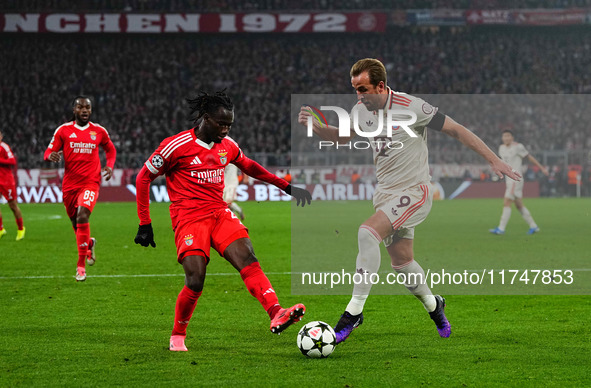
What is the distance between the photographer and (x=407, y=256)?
639cm

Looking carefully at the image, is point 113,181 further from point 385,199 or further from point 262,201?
point 385,199

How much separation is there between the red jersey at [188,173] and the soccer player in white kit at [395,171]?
0.76 m

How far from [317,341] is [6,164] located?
12.2 m

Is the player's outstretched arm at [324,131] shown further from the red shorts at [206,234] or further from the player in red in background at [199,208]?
the red shorts at [206,234]

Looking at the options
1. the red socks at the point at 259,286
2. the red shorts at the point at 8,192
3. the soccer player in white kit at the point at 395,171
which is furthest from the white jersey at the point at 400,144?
the red shorts at the point at 8,192

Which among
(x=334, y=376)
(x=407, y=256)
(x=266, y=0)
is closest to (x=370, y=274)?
(x=407, y=256)

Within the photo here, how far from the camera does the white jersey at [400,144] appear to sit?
20.5 ft

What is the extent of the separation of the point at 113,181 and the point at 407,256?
25.4m

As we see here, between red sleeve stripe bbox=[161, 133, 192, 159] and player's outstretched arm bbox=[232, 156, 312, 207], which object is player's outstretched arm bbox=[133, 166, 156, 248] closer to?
red sleeve stripe bbox=[161, 133, 192, 159]

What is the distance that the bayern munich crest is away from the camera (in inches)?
232

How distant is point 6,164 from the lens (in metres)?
16.3

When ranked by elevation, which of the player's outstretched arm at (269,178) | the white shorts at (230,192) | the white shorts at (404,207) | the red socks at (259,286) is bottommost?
the white shorts at (230,192)

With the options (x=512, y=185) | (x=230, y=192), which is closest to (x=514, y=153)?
(x=512, y=185)

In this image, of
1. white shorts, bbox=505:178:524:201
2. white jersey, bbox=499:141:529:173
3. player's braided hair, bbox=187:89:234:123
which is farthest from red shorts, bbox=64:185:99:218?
white jersey, bbox=499:141:529:173
